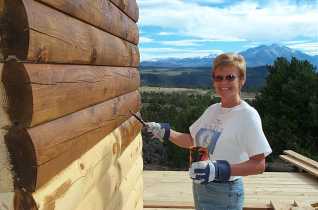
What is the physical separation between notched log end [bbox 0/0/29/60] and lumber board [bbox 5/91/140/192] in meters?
0.25

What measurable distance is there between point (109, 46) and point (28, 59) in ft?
4.63

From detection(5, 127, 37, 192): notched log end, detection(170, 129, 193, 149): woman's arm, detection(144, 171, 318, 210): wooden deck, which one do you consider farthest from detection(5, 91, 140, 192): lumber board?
detection(144, 171, 318, 210): wooden deck

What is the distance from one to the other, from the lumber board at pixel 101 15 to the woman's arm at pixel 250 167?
107cm

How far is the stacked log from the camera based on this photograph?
1.60m

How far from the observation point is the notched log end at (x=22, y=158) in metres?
1.62

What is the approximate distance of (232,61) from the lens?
2.95 metres

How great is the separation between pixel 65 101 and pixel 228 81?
1.20 m

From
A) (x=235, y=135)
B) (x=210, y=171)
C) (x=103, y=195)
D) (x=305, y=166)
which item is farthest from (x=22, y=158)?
(x=305, y=166)

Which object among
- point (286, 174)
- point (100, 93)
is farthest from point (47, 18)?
point (286, 174)

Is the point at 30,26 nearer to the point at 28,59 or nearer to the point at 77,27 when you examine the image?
the point at 28,59

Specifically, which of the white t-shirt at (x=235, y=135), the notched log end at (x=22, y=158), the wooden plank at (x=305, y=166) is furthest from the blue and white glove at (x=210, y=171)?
the wooden plank at (x=305, y=166)

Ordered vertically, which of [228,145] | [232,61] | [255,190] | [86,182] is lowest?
[255,190]

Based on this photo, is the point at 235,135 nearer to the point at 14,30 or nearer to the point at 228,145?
the point at 228,145

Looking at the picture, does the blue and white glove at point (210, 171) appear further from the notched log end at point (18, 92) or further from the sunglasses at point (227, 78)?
the notched log end at point (18, 92)
